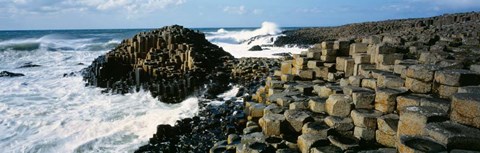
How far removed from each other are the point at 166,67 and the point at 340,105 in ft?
36.0

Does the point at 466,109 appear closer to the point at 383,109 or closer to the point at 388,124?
the point at 388,124

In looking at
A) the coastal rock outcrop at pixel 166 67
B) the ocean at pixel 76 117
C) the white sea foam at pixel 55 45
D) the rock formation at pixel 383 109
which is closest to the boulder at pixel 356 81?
the rock formation at pixel 383 109

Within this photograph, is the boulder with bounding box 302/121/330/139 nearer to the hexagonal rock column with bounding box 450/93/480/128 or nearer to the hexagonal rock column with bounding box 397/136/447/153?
the hexagonal rock column with bounding box 397/136/447/153

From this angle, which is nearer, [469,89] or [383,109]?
[469,89]

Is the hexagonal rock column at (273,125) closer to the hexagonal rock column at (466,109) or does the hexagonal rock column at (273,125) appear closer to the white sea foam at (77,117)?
the hexagonal rock column at (466,109)

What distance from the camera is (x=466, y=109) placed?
3.55 metres

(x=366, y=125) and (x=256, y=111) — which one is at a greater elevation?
(x=366, y=125)

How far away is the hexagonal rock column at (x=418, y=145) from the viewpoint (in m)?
3.34

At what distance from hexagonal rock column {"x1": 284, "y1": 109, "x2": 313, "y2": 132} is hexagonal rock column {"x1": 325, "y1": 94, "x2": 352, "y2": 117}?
0.34 meters

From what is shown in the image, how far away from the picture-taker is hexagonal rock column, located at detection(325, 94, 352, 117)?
498 centimetres

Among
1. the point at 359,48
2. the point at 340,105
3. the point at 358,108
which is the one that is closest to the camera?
the point at 358,108

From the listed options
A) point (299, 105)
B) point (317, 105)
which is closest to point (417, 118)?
point (317, 105)

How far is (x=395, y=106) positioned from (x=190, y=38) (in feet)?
47.7

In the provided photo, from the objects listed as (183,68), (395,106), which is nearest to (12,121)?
(183,68)
